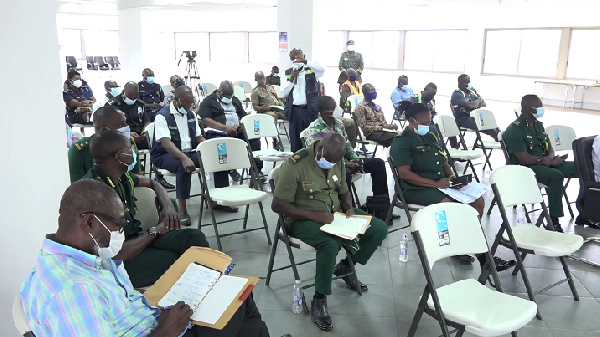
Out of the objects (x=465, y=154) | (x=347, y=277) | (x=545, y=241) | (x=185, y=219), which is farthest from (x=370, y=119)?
(x=545, y=241)

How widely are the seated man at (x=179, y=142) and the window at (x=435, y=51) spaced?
1267 centimetres

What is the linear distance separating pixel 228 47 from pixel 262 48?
220cm

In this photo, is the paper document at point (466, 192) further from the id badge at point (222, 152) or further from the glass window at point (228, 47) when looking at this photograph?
the glass window at point (228, 47)

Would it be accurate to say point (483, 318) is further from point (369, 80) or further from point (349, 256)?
point (369, 80)

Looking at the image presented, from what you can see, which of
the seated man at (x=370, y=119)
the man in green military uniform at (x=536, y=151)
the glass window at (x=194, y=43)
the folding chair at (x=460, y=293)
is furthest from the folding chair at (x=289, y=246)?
the glass window at (x=194, y=43)

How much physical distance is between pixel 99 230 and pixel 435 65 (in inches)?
620

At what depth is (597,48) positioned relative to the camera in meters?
12.4

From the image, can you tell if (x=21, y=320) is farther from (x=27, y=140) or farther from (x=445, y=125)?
(x=445, y=125)

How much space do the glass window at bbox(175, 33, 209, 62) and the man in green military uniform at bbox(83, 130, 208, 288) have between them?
837 inches

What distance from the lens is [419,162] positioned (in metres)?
3.76

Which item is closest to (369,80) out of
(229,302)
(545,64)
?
(545,64)

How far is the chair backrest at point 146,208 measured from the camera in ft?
8.99

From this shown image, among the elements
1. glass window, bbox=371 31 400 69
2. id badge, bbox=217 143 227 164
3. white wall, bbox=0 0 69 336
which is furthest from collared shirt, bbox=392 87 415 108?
glass window, bbox=371 31 400 69

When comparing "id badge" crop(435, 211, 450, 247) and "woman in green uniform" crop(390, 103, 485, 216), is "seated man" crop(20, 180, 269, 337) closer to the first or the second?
"id badge" crop(435, 211, 450, 247)
